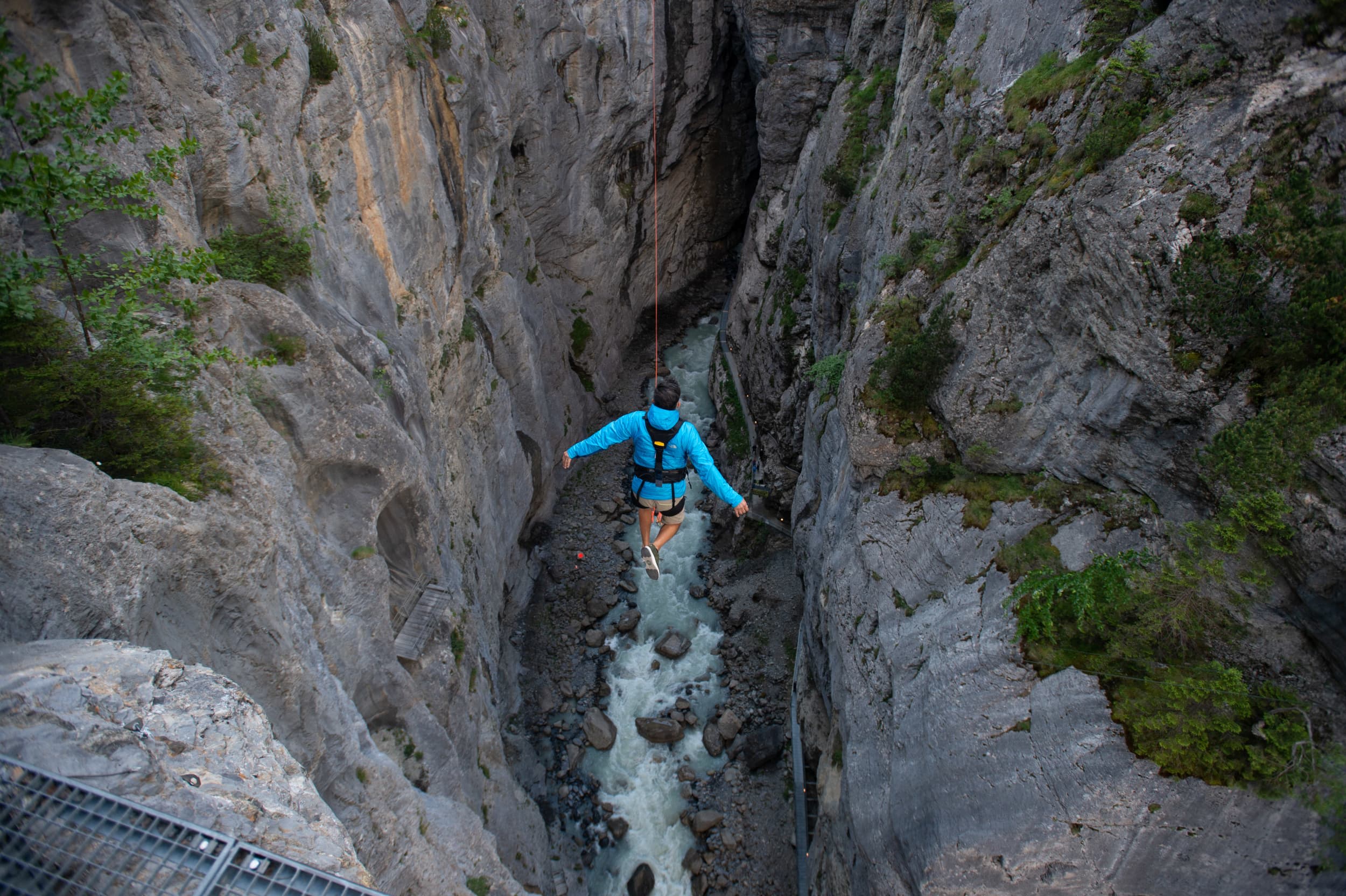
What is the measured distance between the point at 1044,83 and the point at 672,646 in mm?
14973

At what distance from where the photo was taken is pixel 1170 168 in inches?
294

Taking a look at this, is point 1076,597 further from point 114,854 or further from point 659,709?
point 659,709

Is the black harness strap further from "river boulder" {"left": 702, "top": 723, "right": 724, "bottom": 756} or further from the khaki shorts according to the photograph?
"river boulder" {"left": 702, "top": 723, "right": 724, "bottom": 756}

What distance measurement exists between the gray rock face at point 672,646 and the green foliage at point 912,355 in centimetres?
1034

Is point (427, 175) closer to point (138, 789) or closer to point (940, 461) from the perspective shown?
point (940, 461)

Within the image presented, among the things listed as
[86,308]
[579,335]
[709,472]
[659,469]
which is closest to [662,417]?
[709,472]

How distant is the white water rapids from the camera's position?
14883mm

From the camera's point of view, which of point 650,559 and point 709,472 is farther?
point 650,559

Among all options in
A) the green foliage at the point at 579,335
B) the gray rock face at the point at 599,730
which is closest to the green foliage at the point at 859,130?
the green foliage at the point at 579,335

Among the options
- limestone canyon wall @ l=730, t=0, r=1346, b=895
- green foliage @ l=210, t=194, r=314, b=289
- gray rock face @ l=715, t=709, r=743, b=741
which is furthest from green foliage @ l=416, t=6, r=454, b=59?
gray rock face @ l=715, t=709, r=743, b=741

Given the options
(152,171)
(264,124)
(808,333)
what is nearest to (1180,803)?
(152,171)

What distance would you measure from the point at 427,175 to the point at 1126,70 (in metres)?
12.3

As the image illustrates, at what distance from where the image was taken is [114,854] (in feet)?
11.1

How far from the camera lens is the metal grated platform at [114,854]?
328 centimetres
